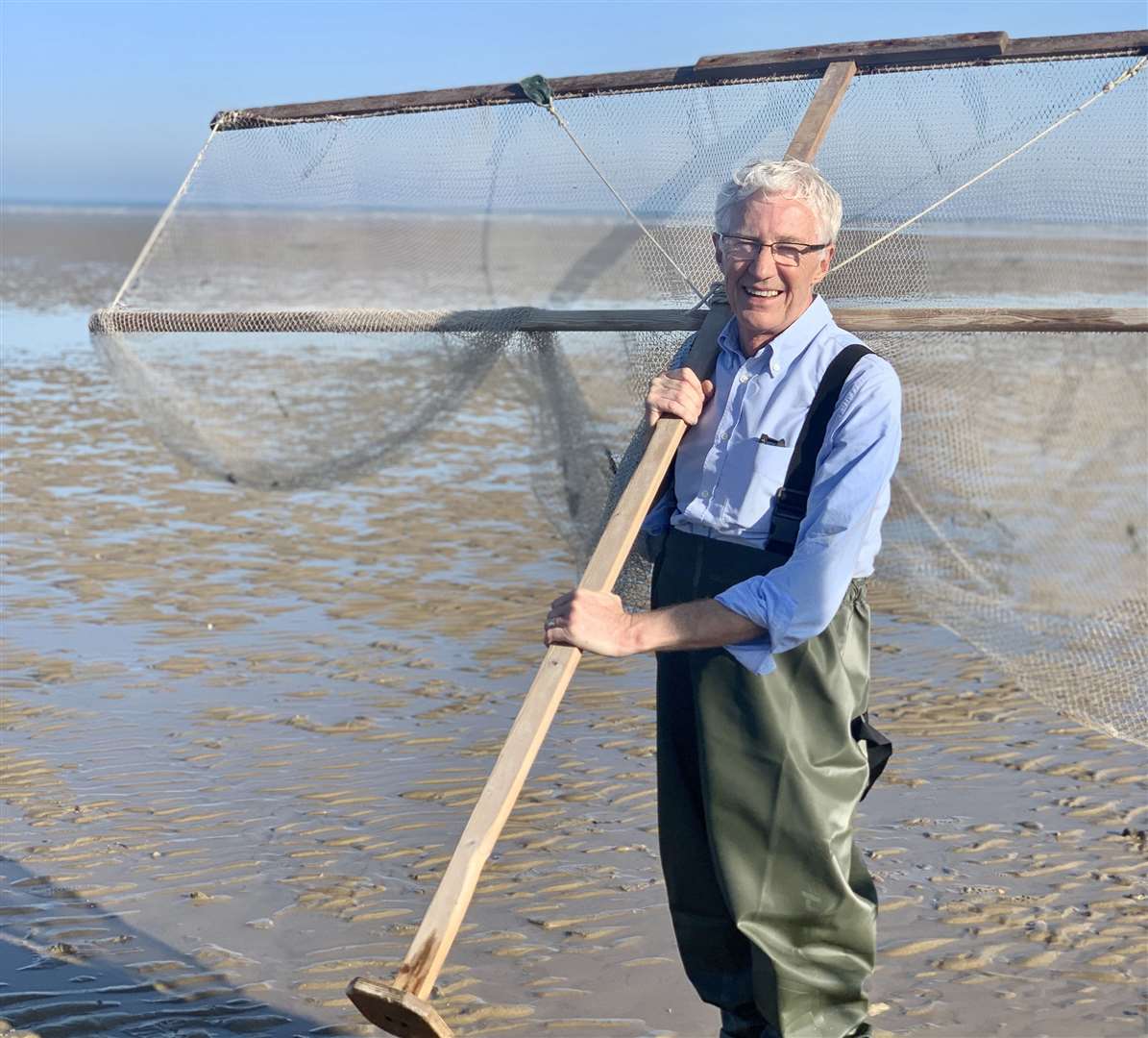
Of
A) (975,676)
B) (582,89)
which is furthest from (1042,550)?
(582,89)

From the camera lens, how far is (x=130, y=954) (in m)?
4.07

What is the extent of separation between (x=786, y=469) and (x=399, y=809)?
2864 mm

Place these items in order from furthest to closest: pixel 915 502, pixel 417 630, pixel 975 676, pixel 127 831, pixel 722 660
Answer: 1. pixel 417 630
2. pixel 975 676
3. pixel 915 502
4. pixel 127 831
5. pixel 722 660

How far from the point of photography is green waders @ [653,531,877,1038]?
8.80 ft

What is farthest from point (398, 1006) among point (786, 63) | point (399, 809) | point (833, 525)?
point (786, 63)

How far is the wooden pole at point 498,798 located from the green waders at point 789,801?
0.50 ft

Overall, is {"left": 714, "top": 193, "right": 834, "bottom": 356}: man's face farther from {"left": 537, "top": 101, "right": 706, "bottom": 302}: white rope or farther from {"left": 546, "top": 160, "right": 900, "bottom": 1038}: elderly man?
{"left": 537, "top": 101, "right": 706, "bottom": 302}: white rope

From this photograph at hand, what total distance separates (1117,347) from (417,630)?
3.69 meters

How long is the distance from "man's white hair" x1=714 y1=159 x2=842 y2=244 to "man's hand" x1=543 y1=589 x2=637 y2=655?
74cm

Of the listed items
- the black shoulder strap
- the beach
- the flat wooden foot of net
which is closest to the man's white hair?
the black shoulder strap

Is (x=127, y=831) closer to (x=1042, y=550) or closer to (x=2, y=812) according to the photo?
(x=2, y=812)

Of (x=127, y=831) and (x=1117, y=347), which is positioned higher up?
(x=1117, y=347)

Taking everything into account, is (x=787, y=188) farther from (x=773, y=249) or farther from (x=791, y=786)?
(x=791, y=786)

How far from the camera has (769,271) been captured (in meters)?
2.68
